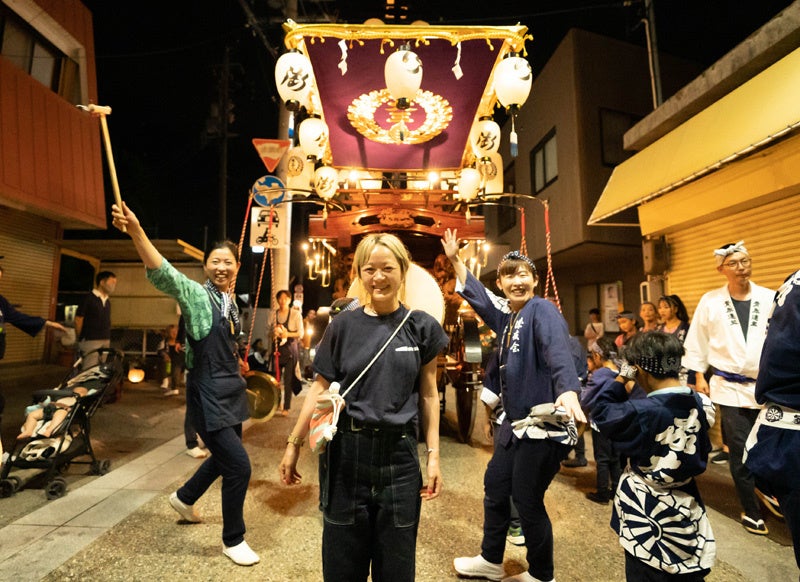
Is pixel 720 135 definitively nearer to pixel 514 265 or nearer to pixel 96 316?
pixel 514 265

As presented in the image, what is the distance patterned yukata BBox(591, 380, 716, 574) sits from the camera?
6.59ft

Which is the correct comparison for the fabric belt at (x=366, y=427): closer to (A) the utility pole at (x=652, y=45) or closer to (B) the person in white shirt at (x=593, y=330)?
(B) the person in white shirt at (x=593, y=330)

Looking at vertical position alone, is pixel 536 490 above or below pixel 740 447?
above

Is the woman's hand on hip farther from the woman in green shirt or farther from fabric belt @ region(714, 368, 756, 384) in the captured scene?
fabric belt @ region(714, 368, 756, 384)

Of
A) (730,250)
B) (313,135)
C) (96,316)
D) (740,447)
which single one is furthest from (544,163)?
(96,316)

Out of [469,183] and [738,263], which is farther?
[469,183]

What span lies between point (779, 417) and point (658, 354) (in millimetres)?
591

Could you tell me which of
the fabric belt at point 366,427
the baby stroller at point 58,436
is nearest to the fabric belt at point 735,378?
the fabric belt at point 366,427

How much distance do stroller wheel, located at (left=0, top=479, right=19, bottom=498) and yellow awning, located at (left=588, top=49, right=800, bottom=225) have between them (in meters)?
8.46

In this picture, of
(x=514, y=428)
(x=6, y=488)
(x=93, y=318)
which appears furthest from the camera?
(x=93, y=318)

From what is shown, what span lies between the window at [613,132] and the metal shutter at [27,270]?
15.7m

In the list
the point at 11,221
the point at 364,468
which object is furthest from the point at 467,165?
the point at 11,221

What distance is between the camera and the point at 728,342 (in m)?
3.98

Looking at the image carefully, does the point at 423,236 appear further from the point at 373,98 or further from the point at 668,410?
the point at 668,410
